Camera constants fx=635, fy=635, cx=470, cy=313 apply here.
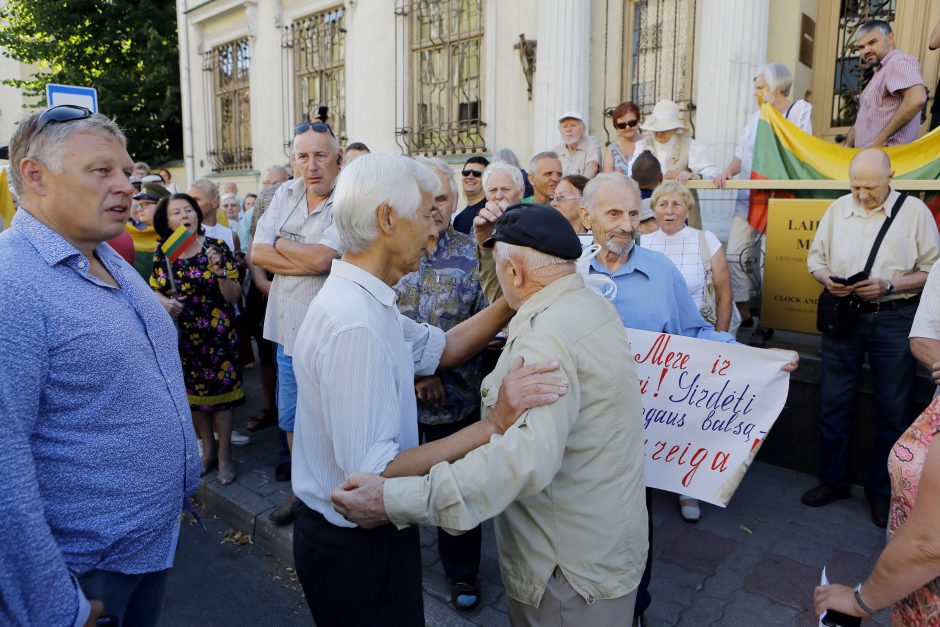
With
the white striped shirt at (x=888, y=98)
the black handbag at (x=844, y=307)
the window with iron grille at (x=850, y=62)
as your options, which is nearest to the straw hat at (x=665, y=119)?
the white striped shirt at (x=888, y=98)

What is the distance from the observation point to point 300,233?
354 centimetres

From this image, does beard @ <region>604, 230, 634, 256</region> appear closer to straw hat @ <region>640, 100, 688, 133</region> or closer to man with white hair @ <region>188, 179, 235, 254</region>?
straw hat @ <region>640, 100, 688, 133</region>

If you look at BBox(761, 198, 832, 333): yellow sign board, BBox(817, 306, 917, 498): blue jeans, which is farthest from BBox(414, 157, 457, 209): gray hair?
BBox(761, 198, 832, 333): yellow sign board

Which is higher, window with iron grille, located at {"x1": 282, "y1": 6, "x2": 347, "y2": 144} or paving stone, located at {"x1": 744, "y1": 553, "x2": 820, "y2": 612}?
window with iron grille, located at {"x1": 282, "y1": 6, "x2": 347, "y2": 144}

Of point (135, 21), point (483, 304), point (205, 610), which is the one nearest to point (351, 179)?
point (483, 304)

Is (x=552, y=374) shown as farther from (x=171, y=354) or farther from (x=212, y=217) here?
(x=212, y=217)

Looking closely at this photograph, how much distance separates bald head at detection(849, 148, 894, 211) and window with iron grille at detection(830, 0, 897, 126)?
3.18 metres

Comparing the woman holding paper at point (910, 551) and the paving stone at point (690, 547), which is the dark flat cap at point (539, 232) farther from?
the paving stone at point (690, 547)

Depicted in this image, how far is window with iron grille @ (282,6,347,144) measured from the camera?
11562mm

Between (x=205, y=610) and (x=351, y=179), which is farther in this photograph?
(x=205, y=610)

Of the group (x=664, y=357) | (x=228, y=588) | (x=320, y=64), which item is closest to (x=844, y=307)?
(x=664, y=357)

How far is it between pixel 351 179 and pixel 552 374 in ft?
2.47

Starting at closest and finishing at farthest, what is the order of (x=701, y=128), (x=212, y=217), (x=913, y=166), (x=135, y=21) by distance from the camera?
A: 1. (x=913, y=166)
2. (x=212, y=217)
3. (x=701, y=128)
4. (x=135, y=21)

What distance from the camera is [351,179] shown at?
5.68ft
